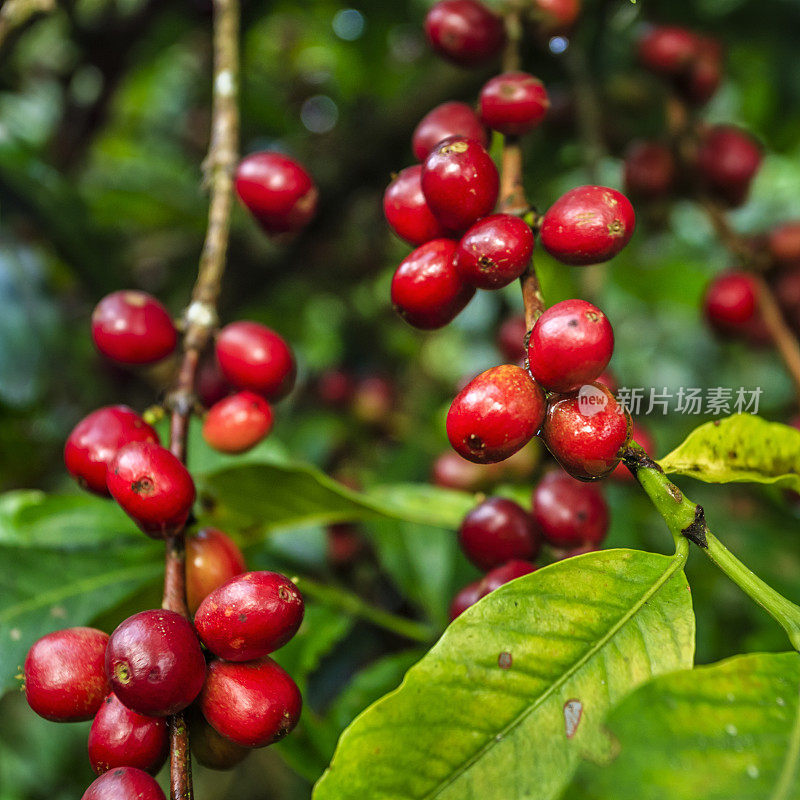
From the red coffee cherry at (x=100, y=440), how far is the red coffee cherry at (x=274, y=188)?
324 millimetres

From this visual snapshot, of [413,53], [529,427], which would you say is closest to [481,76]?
[413,53]

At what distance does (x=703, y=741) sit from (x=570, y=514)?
33cm

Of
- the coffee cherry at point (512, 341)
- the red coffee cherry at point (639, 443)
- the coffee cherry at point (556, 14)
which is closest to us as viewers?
the red coffee cherry at point (639, 443)

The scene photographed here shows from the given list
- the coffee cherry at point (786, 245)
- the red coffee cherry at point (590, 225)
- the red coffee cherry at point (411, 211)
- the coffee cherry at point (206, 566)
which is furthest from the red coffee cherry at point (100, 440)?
the coffee cherry at point (786, 245)

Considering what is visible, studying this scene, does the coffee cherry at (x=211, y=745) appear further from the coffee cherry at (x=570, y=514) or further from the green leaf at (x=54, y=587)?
the coffee cherry at (x=570, y=514)

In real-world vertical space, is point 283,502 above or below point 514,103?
below

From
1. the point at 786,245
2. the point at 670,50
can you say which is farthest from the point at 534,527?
the point at 670,50

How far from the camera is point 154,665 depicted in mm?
603

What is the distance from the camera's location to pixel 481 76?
1764mm

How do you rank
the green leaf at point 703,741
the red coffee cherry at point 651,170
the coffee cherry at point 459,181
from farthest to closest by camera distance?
1. the red coffee cherry at point 651,170
2. the coffee cherry at point 459,181
3. the green leaf at point 703,741

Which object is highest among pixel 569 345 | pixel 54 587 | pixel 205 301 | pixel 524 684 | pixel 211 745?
pixel 569 345

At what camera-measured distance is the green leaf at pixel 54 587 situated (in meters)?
0.87

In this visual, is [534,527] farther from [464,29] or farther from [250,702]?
[464,29]

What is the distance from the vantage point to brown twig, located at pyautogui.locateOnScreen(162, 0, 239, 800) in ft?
2.15
